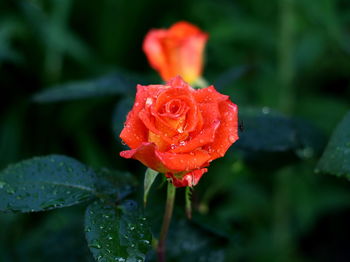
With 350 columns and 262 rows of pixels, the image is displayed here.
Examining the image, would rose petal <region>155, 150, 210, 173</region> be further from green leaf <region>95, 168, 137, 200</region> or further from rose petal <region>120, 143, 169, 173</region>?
green leaf <region>95, 168, 137, 200</region>

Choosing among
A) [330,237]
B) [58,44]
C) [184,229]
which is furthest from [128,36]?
[184,229]

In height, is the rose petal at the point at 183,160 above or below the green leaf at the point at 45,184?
above

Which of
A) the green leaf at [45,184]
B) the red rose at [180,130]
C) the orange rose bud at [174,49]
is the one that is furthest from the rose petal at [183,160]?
the orange rose bud at [174,49]

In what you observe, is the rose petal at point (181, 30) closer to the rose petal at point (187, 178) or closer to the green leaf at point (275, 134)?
the green leaf at point (275, 134)

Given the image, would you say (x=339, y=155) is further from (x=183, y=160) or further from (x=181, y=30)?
(x=181, y=30)

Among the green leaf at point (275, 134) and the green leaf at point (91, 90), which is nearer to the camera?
the green leaf at point (275, 134)

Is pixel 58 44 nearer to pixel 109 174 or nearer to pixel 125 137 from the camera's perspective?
pixel 109 174
